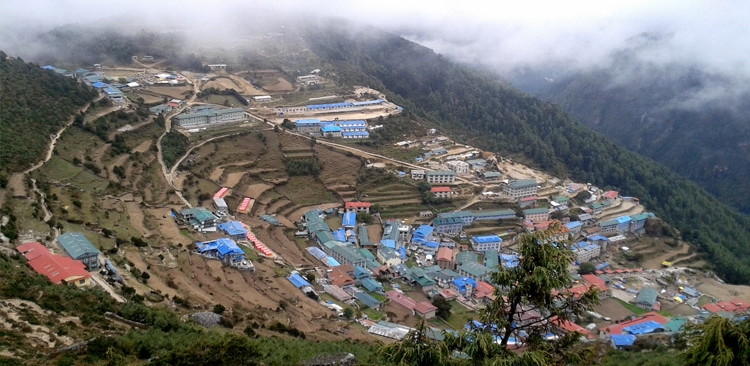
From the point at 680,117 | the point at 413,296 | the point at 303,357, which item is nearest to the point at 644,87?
the point at 680,117

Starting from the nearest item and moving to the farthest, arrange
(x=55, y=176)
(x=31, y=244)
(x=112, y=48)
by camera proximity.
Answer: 1. (x=31, y=244)
2. (x=55, y=176)
3. (x=112, y=48)

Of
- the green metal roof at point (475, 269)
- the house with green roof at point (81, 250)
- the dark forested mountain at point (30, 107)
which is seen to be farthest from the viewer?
the green metal roof at point (475, 269)

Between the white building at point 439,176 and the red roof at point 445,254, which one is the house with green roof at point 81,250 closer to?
the red roof at point 445,254

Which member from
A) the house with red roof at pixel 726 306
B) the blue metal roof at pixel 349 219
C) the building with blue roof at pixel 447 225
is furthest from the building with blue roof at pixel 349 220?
the house with red roof at pixel 726 306

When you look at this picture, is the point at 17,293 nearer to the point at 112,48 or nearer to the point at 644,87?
the point at 112,48

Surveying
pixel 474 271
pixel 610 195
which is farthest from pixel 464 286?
pixel 610 195
